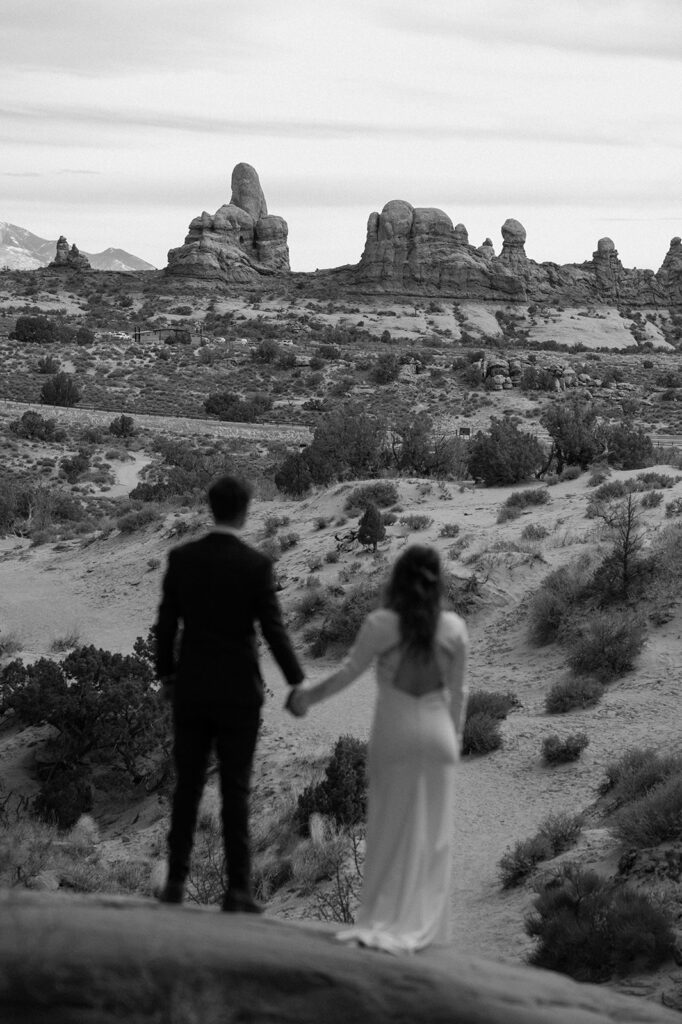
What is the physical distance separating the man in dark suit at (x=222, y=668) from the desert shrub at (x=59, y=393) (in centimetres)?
5041

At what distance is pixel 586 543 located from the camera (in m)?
20.8

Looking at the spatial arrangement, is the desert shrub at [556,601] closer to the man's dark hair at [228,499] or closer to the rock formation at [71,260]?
the man's dark hair at [228,499]

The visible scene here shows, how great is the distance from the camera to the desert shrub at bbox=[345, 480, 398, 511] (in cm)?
2575

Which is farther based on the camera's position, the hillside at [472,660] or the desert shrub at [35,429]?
the desert shrub at [35,429]

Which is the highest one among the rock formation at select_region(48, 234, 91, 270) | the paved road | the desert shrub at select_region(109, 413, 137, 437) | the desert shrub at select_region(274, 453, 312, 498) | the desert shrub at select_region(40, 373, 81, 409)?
the rock formation at select_region(48, 234, 91, 270)

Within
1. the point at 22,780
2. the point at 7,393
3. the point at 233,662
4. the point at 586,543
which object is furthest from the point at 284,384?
the point at 233,662

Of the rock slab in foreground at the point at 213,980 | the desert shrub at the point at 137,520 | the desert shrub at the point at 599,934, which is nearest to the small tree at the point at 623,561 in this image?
the desert shrub at the point at 599,934

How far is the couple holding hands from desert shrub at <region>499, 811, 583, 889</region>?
607 centimetres

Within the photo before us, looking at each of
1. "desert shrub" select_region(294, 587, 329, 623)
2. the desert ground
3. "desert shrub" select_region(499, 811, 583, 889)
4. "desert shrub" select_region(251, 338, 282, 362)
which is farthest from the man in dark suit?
"desert shrub" select_region(251, 338, 282, 362)

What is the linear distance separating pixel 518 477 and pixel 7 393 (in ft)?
114

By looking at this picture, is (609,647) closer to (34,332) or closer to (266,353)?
(266,353)

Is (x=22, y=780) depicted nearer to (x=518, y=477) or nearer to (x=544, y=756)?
(x=544, y=756)

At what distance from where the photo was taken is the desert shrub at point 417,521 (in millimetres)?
23375

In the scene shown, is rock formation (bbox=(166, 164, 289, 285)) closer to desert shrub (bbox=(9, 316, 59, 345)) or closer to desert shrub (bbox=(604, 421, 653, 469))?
desert shrub (bbox=(9, 316, 59, 345))
